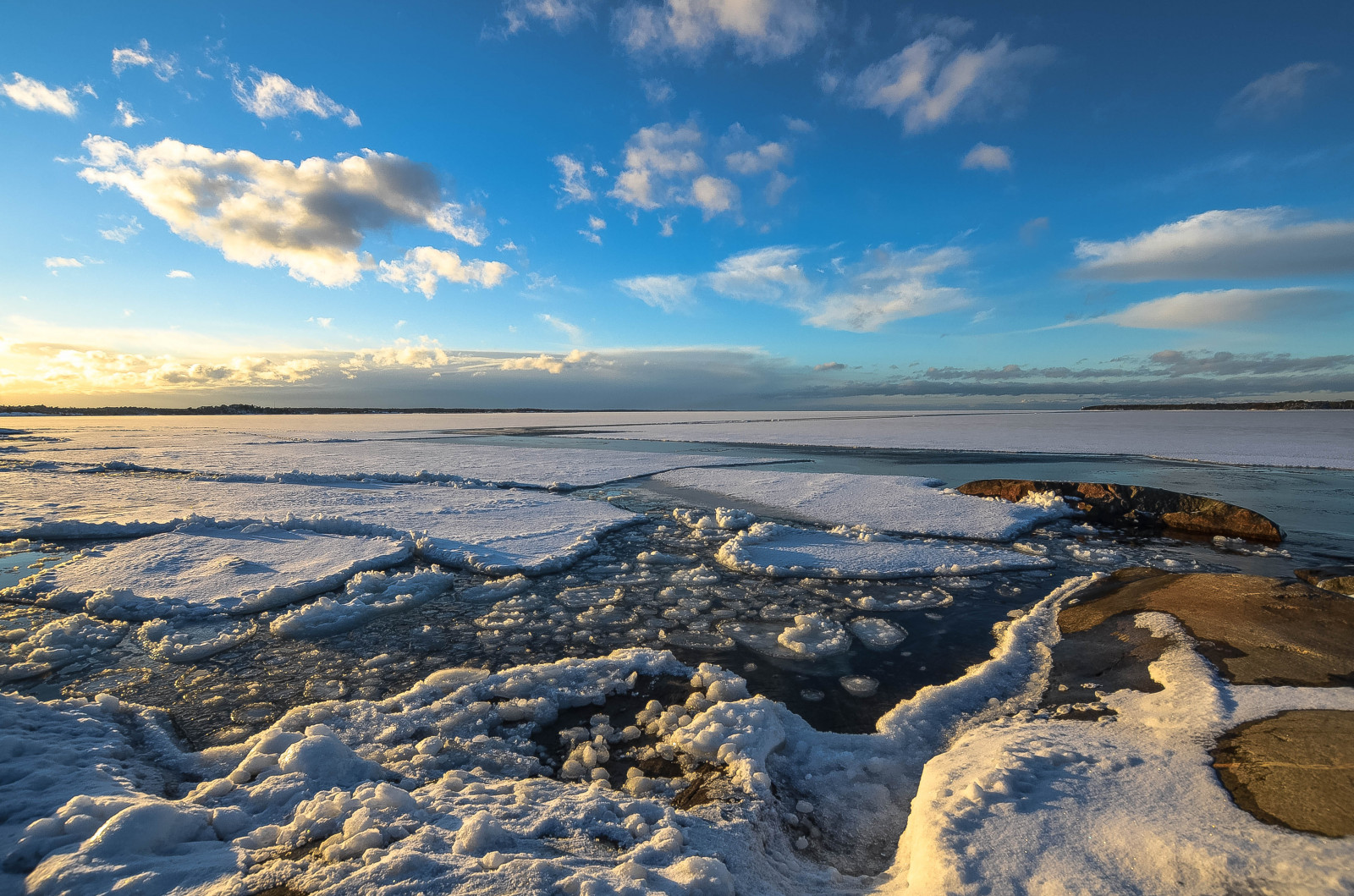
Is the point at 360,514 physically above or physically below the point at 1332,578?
below

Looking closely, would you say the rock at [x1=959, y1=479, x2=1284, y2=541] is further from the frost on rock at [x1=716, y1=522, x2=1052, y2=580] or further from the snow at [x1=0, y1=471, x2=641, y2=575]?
the snow at [x1=0, y1=471, x2=641, y2=575]

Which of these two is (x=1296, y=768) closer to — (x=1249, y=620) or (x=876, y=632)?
(x=1249, y=620)

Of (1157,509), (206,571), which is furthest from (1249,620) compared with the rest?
(206,571)

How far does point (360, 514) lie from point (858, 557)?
7.69m

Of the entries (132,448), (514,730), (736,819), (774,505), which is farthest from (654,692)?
(132,448)

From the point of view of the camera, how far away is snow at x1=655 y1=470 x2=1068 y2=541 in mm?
8156

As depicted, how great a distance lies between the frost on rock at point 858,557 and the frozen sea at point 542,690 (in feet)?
0.20

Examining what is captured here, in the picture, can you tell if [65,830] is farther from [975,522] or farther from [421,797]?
[975,522]

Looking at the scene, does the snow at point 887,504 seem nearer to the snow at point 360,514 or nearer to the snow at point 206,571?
the snow at point 360,514

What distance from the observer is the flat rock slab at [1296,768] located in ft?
6.51

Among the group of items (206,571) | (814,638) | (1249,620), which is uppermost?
(1249,620)

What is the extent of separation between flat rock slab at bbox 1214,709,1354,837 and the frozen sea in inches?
5.7

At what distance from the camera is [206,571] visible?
5.71 metres

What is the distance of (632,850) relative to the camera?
211cm
